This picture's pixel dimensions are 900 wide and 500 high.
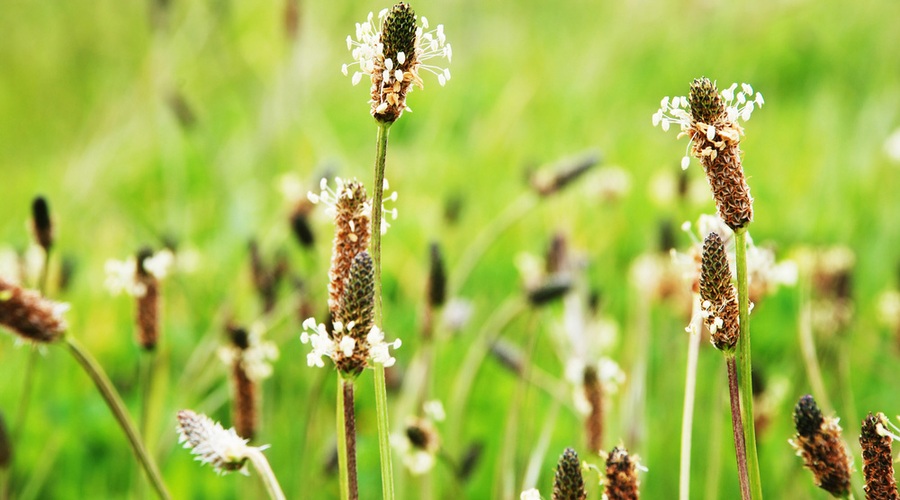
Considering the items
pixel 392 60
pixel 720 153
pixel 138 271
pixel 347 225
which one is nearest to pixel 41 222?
pixel 138 271

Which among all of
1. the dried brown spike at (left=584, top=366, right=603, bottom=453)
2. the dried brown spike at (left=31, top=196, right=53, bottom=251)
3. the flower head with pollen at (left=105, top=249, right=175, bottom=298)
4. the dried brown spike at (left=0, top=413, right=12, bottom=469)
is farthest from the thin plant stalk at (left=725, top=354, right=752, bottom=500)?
the dried brown spike at (left=0, top=413, right=12, bottom=469)

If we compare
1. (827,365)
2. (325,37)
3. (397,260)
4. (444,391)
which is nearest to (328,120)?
(325,37)

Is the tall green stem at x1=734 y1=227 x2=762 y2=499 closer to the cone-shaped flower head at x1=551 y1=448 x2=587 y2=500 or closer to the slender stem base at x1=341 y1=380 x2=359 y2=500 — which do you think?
the cone-shaped flower head at x1=551 y1=448 x2=587 y2=500

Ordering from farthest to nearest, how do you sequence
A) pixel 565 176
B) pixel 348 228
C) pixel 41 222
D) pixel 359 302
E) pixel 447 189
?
pixel 447 189 → pixel 565 176 → pixel 41 222 → pixel 348 228 → pixel 359 302

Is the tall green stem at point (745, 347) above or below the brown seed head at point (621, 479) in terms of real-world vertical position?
above

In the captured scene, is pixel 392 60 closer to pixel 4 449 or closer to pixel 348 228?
pixel 348 228

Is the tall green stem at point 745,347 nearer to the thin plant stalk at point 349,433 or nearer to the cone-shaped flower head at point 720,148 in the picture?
the cone-shaped flower head at point 720,148

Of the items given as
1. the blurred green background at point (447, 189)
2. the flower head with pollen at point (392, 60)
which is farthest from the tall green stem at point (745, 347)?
the blurred green background at point (447, 189)

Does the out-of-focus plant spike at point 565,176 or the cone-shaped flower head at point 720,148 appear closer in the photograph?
the cone-shaped flower head at point 720,148
